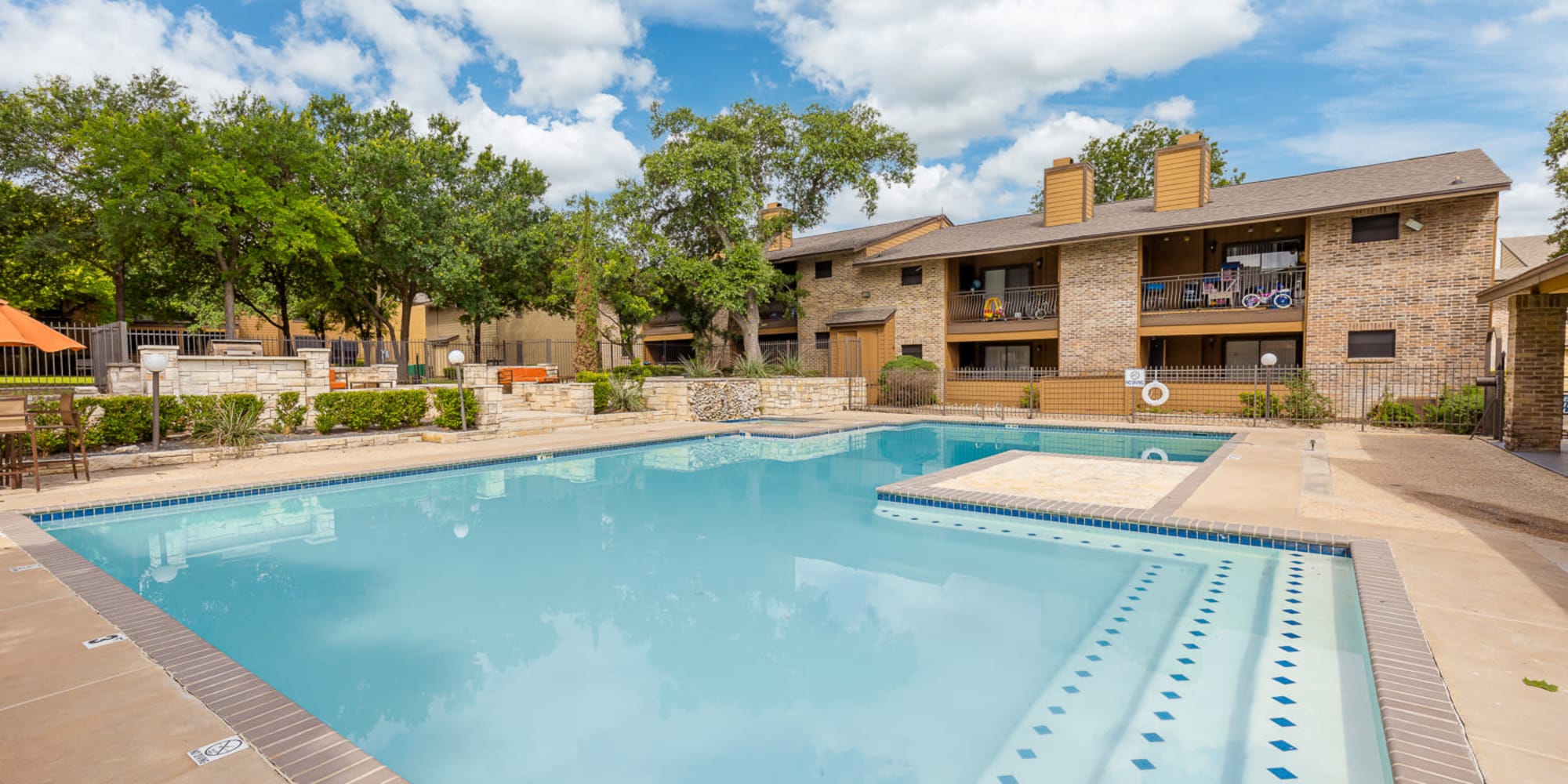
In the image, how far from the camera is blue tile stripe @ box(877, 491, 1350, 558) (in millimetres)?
A: 5598

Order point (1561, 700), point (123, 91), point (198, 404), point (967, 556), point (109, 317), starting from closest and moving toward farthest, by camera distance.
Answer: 1. point (1561, 700)
2. point (967, 556)
3. point (198, 404)
4. point (123, 91)
5. point (109, 317)

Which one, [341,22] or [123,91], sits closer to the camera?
[341,22]

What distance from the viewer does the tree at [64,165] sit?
20969mm

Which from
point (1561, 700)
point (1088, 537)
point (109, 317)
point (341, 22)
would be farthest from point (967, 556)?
point (109, 317)

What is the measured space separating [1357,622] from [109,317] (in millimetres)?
38606

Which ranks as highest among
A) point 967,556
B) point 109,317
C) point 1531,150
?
point 1531,150

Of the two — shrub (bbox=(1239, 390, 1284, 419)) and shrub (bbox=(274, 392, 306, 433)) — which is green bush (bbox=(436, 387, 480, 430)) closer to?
shrub (bbox=(274, 392, 306, 433))

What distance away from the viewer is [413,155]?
21.5 metres

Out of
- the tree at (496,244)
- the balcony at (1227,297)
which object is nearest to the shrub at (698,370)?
the tree at (496,244)

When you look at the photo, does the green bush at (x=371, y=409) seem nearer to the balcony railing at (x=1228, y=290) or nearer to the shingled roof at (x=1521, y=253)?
the balcony railing at (x=1228, y=290)

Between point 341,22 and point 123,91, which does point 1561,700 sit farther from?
point 123,91

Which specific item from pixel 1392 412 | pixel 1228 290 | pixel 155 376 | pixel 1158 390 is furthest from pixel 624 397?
pixel 1392 412

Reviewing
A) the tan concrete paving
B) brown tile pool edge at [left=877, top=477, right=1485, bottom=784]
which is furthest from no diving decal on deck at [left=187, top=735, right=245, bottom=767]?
the tan concrete paving

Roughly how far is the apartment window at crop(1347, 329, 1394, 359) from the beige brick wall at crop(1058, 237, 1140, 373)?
4.59 m
